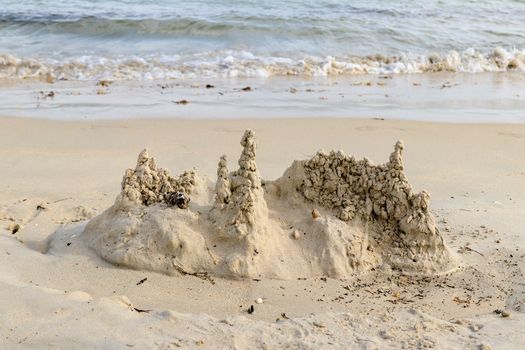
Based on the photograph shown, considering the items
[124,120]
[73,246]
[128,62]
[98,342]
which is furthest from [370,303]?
[128,62]

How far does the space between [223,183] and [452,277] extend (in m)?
1.27

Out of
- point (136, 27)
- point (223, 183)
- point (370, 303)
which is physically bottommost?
point (370, 303)

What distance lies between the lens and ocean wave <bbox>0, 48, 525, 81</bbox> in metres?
10.1

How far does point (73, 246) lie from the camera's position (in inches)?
125

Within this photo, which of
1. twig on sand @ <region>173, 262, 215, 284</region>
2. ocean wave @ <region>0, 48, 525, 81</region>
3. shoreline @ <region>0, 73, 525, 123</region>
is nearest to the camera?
twig on sand @ <region>173, 262, 215, 284</region>

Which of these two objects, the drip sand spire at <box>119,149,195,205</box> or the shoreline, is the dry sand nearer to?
the drip sand spire at <box>119,149,195,205</box>

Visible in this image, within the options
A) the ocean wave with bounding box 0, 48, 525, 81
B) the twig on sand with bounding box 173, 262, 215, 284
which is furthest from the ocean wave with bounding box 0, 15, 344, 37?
the twig on sand with bounding box 173, 262, 215, 284

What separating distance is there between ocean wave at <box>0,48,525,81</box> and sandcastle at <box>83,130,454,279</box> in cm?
689

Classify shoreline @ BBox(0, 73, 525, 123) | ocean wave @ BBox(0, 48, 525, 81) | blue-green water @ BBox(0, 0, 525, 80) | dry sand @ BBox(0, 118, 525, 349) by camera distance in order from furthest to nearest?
1. blue-green water @ BBox(0, 0, 525, 80)
2. ocean wave @ BBox(0, 48, 525, 81)
3. shoreline @ BBox(0, 73, 525, 123)
4. dry sand @ BBox(0, 118, 525, 349)

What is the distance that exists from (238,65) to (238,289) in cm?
835

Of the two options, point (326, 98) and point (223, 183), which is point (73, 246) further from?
point (326, 98)

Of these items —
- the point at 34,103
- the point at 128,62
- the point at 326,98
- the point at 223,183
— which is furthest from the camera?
the point at 128,62

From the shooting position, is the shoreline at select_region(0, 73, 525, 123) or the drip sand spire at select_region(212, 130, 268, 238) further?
the shoreline at select_region(0, 73, 525, 123)

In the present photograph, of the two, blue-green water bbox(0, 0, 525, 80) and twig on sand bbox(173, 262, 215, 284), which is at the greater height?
blue-green water bbox(0, 0, 525, 80)
